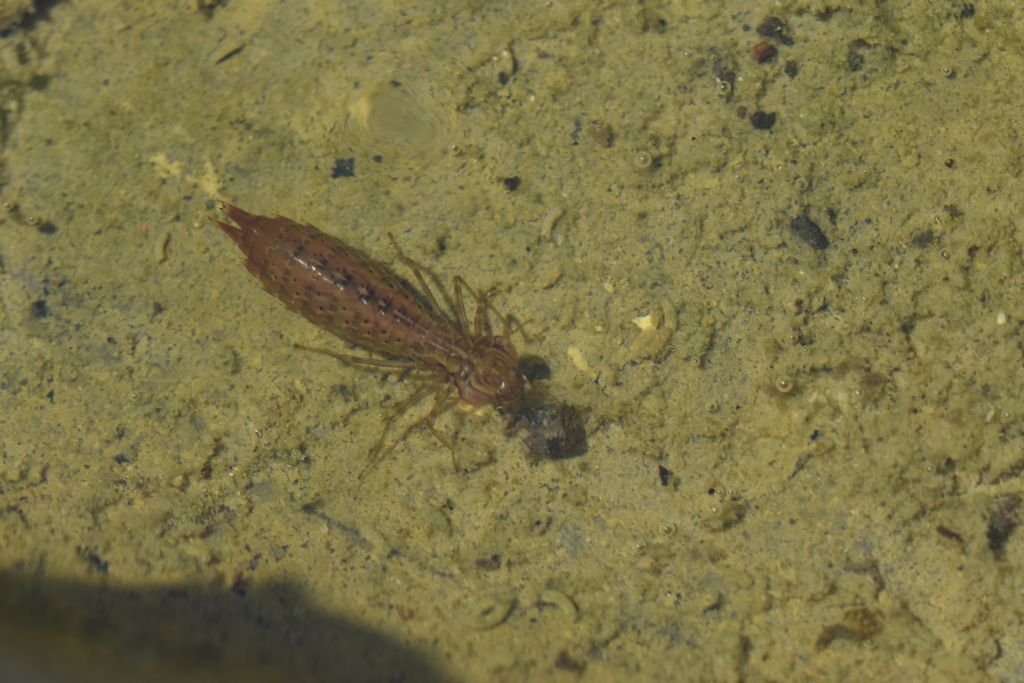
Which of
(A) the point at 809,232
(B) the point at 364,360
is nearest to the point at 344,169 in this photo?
(B) the point at 364,360

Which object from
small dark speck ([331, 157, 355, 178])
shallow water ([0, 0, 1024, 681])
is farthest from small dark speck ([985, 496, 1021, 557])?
small dark speck ([331, 157, 355, 178])

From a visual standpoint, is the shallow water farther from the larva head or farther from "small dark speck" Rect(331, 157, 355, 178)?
the larva head

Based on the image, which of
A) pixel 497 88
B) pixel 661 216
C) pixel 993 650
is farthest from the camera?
pixel 497 88

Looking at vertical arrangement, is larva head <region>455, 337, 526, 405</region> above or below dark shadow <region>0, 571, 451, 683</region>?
above

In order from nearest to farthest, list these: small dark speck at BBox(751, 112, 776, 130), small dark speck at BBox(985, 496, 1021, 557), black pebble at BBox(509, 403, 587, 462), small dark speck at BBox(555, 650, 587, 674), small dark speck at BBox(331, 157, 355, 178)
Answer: small dark speck at BBox(985, 496, 1021, 557) → small dark speck at BBox(555, 650, 587, 674) → black pebble at BBox(509, 403, 587, 462) → small dark speck at BBox(751, 112, 776, 130) → small dark speck at BBox(331, 157, 355, 178)

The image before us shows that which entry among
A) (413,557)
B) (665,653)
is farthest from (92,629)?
(665,653)

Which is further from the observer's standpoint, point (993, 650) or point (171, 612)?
point (171, 612)

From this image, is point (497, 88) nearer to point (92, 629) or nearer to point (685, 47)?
point (685, 47)
